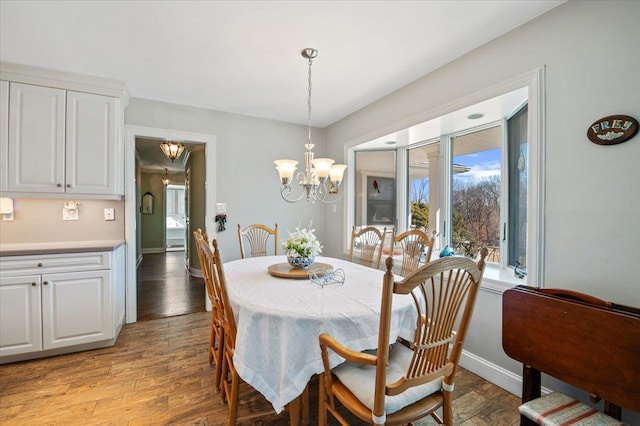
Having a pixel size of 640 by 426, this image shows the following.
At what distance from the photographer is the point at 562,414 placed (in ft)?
4.37

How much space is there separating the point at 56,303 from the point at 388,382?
9.28ft

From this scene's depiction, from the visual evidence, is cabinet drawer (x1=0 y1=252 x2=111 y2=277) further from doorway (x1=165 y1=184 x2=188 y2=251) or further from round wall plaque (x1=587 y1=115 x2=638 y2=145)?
doorway (x1=165 y1=184 x2=188 y2=251)

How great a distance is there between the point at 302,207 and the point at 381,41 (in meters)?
2.56

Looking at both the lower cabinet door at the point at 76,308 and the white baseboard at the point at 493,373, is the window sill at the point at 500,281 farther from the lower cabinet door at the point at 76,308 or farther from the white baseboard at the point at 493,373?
the lower cabinet door at the point at 76,308

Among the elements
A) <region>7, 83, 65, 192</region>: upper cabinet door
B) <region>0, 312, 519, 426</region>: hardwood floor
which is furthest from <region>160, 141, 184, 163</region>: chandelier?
<region>0, 312, 519, 426</region>: hardwood floor

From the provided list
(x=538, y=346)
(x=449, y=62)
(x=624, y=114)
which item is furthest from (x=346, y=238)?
(x=624, y=114)

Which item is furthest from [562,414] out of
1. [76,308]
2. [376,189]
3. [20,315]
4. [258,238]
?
[20,315]

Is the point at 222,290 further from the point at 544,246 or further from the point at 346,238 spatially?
the point at 346,238

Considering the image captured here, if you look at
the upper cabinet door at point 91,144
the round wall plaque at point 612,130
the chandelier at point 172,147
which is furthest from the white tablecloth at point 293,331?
the chandelier at point 172,147

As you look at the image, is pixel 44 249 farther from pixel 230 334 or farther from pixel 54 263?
pixel 230 334

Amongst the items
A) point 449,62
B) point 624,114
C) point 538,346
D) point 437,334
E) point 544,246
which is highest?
point 449,62

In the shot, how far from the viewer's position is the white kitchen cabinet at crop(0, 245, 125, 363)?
93.4 inches

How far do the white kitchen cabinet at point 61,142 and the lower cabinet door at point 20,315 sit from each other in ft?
2.81

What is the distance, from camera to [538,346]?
5.10 ft
